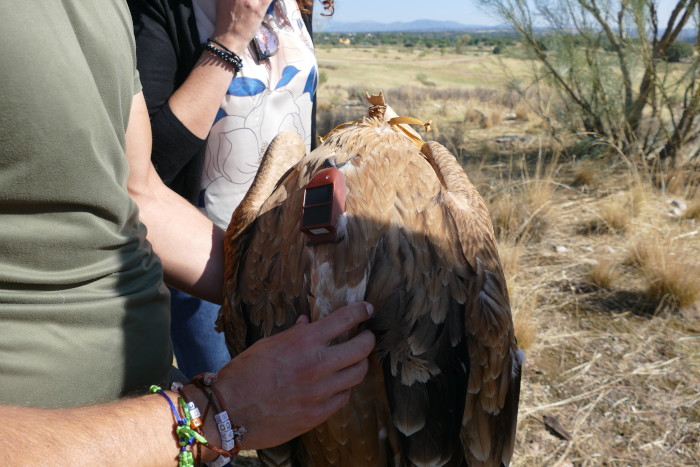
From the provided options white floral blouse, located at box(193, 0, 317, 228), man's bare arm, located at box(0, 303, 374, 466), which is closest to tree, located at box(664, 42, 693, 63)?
white floral blouse, located at box(193, 0, 317, 228)

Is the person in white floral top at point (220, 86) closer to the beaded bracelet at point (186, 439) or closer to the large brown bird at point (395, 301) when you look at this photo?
the large brown bird at point (395, 301)

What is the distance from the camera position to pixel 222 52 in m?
2.21

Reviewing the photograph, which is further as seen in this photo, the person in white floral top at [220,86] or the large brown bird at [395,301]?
the person in white floral top at [220,86]

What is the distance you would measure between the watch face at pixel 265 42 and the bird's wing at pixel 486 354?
3.65 ft

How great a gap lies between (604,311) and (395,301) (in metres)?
3.98

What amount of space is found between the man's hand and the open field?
99.5 inches

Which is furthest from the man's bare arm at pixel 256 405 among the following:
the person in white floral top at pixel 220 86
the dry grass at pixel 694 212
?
the dry grass at pixel 694 212

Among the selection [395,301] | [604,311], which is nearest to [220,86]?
[395,301]

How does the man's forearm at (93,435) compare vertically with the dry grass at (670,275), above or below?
above

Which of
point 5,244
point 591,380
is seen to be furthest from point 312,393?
point 591,380

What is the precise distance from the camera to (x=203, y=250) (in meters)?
2.03

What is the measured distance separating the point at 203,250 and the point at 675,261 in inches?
180

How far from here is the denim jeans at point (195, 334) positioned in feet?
9.35

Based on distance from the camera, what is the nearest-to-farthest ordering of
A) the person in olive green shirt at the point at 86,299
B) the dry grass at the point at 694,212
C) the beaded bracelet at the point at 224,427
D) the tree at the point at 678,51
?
the person in olive green shirt at the point at 86,299
the beaded bracelet at the point at 224,427
the dry grass at the point at 694,212
the tree at the point at 678,51
